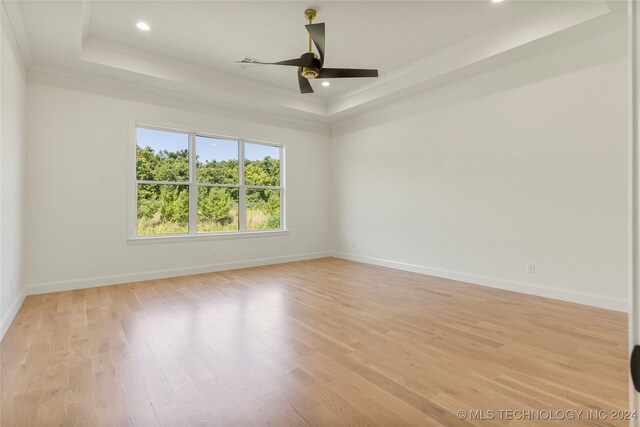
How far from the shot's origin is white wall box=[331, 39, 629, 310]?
3.58 m

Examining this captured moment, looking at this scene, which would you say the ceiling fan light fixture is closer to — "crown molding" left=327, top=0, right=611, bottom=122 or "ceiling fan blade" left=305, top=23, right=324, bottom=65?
"ceiling fan blade" left=305, top=23, right=324, bottom=65

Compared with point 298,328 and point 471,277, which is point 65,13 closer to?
point 298,328

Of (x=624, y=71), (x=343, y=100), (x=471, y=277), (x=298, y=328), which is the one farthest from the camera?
(x=343, y=100)

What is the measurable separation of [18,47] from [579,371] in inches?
240

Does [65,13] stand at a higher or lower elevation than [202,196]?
higher

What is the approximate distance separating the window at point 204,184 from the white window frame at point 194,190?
0.02 metres

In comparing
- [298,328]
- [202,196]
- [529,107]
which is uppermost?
[529,107]

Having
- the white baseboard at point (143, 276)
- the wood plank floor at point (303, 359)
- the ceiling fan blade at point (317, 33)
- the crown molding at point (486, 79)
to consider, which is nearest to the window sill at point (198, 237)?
the white baseboard at point (143, 276)

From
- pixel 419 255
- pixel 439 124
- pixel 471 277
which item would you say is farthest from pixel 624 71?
pixel 419 255

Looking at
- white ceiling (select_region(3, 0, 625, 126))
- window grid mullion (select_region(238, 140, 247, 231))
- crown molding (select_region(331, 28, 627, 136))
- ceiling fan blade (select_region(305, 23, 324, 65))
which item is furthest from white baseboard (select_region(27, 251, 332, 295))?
ceiling fan blade (select_region(305, 23, 324, 65))

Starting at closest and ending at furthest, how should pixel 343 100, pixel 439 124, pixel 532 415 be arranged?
pixel 532 415, pixel 439 124, pixel 343 100

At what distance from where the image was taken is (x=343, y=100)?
6148mm

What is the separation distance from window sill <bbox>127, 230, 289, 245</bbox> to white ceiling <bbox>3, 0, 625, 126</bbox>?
7.64ft

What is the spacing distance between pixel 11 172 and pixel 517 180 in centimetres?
590
